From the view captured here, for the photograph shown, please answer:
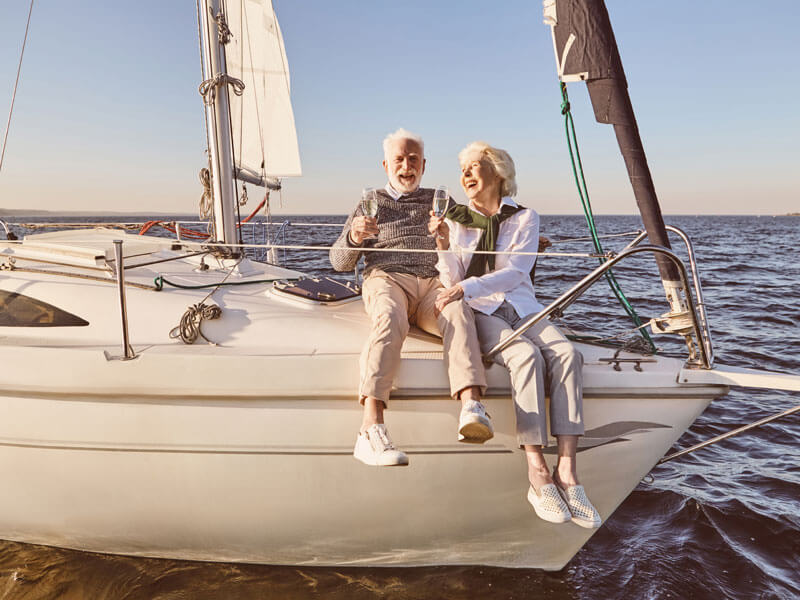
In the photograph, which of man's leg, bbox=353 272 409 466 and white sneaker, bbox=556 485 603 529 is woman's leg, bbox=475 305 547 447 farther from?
man's leg, bbox=353 272 409 466

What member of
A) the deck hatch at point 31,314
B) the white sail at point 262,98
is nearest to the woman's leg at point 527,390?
the deck hatch at point 31,314

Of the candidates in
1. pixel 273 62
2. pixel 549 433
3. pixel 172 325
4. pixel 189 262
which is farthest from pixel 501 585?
pixel 273 62

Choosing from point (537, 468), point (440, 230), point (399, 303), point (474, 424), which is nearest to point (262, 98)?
point (440, 230)

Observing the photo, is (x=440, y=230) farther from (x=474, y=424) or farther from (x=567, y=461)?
(x=567, y=461)

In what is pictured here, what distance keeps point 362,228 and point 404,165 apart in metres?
0.51

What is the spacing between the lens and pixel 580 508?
240 centimetres

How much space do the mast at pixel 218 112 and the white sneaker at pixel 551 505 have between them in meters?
2.98

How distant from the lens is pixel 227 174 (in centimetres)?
425

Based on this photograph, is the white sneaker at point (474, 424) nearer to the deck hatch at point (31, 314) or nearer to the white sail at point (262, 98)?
the deck hatch at point (31, 314)

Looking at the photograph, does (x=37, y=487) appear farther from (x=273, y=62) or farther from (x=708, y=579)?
(x=273, y=62)

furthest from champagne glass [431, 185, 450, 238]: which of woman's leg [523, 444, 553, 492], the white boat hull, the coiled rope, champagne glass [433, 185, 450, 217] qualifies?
the coiled rope

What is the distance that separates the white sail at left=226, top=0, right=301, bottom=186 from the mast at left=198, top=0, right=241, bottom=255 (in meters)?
1.31

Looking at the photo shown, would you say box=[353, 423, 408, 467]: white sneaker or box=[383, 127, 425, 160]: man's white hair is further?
box=[383, 127, 425, 160]: man's white hair

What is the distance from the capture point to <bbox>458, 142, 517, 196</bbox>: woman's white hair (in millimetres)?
2896
